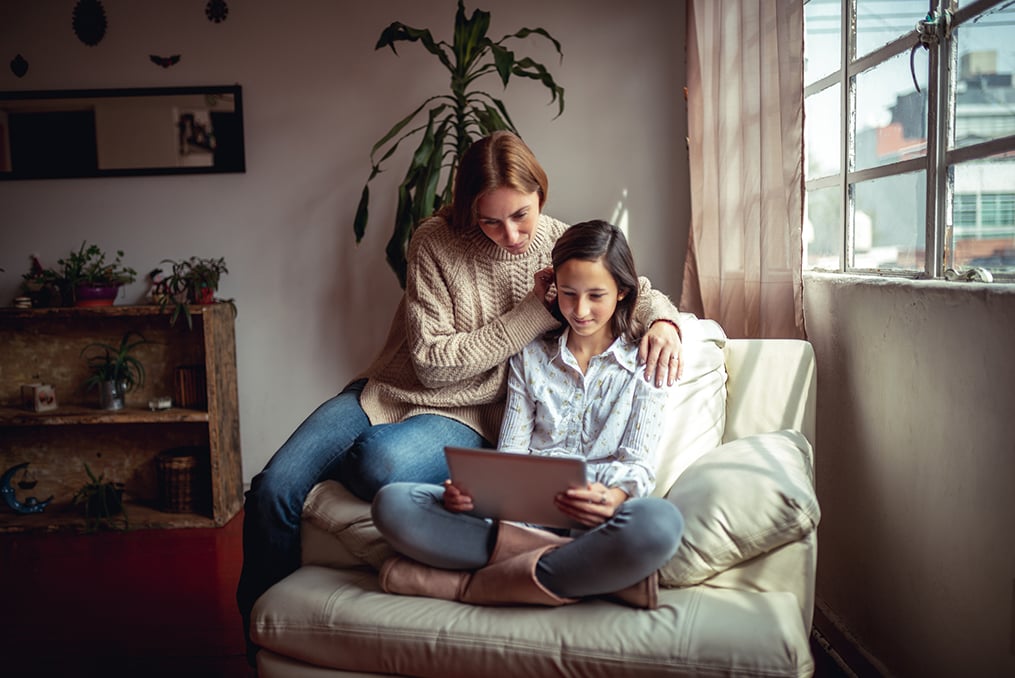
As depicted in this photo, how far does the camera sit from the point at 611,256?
1.65m

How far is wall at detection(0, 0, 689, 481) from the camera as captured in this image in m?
3.08

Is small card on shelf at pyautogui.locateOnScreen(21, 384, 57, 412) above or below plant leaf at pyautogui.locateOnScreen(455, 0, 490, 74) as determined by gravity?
below

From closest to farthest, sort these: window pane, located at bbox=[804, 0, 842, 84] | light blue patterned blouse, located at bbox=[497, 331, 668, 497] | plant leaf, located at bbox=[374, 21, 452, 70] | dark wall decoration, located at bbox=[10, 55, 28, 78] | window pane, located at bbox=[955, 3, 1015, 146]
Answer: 1. window pane, located at bbox=[955, 3, 1015, 146]
2. light blue patterned blouse, located at bbox=[497, 331, 668, 497]
3. window pane, located at bbox=[804, 0, 842, 84]
4. plant leaf, located at bbox=[374, 21, 452, 70]
5. dark wall decoration, located at bbox=[10, 55, 28, 78]

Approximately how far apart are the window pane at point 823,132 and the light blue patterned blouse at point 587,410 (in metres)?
0.84

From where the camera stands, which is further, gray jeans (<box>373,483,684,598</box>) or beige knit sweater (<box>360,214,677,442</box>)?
beige knit sweater (<box>360,214,677,442</box>)

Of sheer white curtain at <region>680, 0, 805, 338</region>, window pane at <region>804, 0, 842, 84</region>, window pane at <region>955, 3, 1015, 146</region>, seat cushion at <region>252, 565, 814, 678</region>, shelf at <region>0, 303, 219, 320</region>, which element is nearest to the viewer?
seat cushion at <region>252, 565, 814, 678</region>

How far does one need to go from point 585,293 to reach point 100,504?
2.37m

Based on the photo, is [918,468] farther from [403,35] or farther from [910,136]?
[403,35]

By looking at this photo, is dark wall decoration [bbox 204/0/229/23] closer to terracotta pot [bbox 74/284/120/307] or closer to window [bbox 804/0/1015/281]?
terracotta pot [bbox 74/284/120/307]

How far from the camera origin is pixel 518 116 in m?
3.11

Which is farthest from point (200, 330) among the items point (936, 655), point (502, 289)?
point (936, 655)

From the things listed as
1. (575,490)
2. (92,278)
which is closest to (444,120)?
(92,278)

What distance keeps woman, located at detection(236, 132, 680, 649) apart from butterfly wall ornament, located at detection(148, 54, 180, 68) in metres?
1.82

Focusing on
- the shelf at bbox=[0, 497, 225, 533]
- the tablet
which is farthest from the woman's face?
the shelf at bbox=[0, 497, 225, 533]
